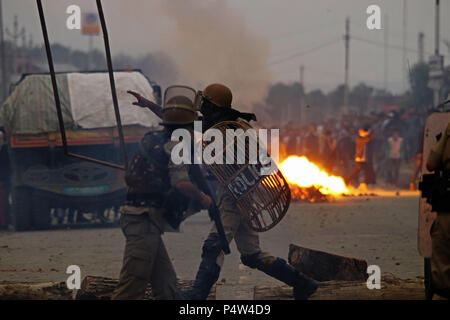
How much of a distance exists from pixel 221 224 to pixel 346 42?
161 ft

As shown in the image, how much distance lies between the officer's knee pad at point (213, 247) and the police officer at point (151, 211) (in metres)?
0.86

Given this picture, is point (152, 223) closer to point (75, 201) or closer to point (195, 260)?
point (195, 260)

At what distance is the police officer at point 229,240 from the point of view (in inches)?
291

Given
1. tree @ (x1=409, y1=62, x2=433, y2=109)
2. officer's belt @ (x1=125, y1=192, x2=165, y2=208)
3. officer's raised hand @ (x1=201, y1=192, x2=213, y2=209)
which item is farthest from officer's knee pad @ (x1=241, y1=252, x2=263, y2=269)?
tree @ (x1=409, y1=62, x2=433, y2=109)

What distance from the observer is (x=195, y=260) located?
1094 centimetres

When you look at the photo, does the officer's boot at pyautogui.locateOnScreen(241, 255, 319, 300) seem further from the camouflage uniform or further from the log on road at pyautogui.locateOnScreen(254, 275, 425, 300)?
the camouflage uniform

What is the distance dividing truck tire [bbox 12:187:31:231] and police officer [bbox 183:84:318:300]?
828cm

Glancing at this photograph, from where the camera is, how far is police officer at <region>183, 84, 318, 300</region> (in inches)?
291

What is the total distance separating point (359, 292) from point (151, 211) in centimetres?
193

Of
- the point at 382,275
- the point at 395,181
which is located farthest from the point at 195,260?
the point at 395,181

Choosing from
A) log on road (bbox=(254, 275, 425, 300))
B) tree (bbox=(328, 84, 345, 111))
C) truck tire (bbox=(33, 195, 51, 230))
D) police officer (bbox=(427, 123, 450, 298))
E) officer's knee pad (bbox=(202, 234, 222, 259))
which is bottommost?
tree (bbox=(328, 84, 345, 111))

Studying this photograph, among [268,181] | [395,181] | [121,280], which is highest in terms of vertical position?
[268,181]

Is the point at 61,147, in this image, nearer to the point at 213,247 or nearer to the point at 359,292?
the point at 213,247

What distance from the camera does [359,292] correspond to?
7340 mm
